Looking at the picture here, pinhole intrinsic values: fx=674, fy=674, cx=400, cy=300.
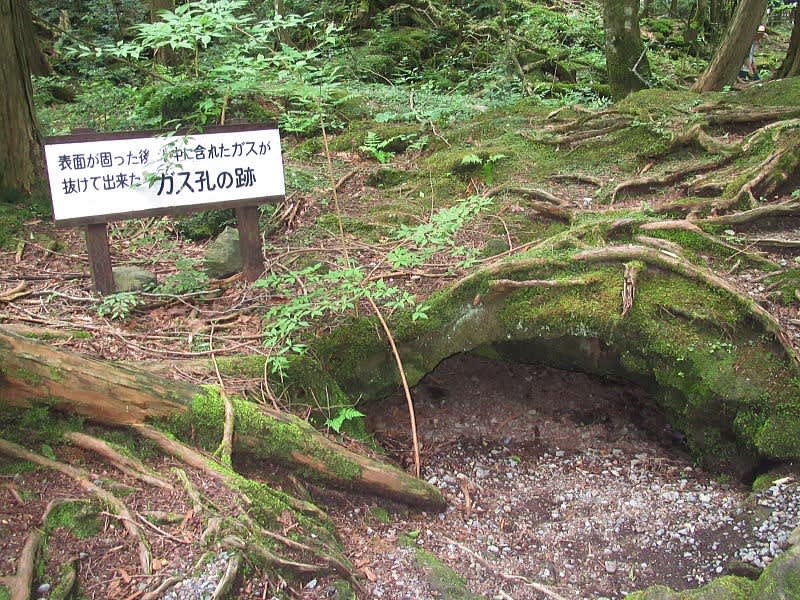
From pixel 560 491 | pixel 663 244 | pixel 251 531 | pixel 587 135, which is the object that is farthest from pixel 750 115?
pixel 251 531

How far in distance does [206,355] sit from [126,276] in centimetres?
124

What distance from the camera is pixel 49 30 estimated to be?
1353 centimetres

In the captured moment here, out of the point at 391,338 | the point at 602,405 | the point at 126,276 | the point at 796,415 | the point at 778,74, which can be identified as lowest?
the point at 602,405

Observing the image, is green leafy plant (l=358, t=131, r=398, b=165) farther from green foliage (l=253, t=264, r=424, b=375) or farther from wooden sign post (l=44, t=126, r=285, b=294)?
green foliage (l=253, t=264, r=424, b=375)

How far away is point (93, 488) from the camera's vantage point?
3.15 metres

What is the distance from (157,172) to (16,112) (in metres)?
2.19

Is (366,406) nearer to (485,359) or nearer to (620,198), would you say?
(485,359)

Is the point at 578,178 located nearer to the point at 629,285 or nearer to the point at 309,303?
the point at 629,285

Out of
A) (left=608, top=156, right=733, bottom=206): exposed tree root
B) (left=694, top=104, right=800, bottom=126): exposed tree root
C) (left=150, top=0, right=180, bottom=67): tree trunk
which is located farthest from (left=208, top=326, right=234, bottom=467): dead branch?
(left=150, top=0, right=180, bottom=67): tree trunk

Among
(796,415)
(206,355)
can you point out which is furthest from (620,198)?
(206,355)

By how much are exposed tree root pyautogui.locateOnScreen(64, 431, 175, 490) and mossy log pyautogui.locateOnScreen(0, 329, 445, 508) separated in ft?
0.46

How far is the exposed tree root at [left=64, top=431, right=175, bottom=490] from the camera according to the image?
3.33m

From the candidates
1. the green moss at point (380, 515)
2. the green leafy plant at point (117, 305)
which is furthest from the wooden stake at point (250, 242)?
the green moss at point (380, 515)

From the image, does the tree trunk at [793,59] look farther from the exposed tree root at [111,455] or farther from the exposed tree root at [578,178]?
the exposed tree root at [111,455]
